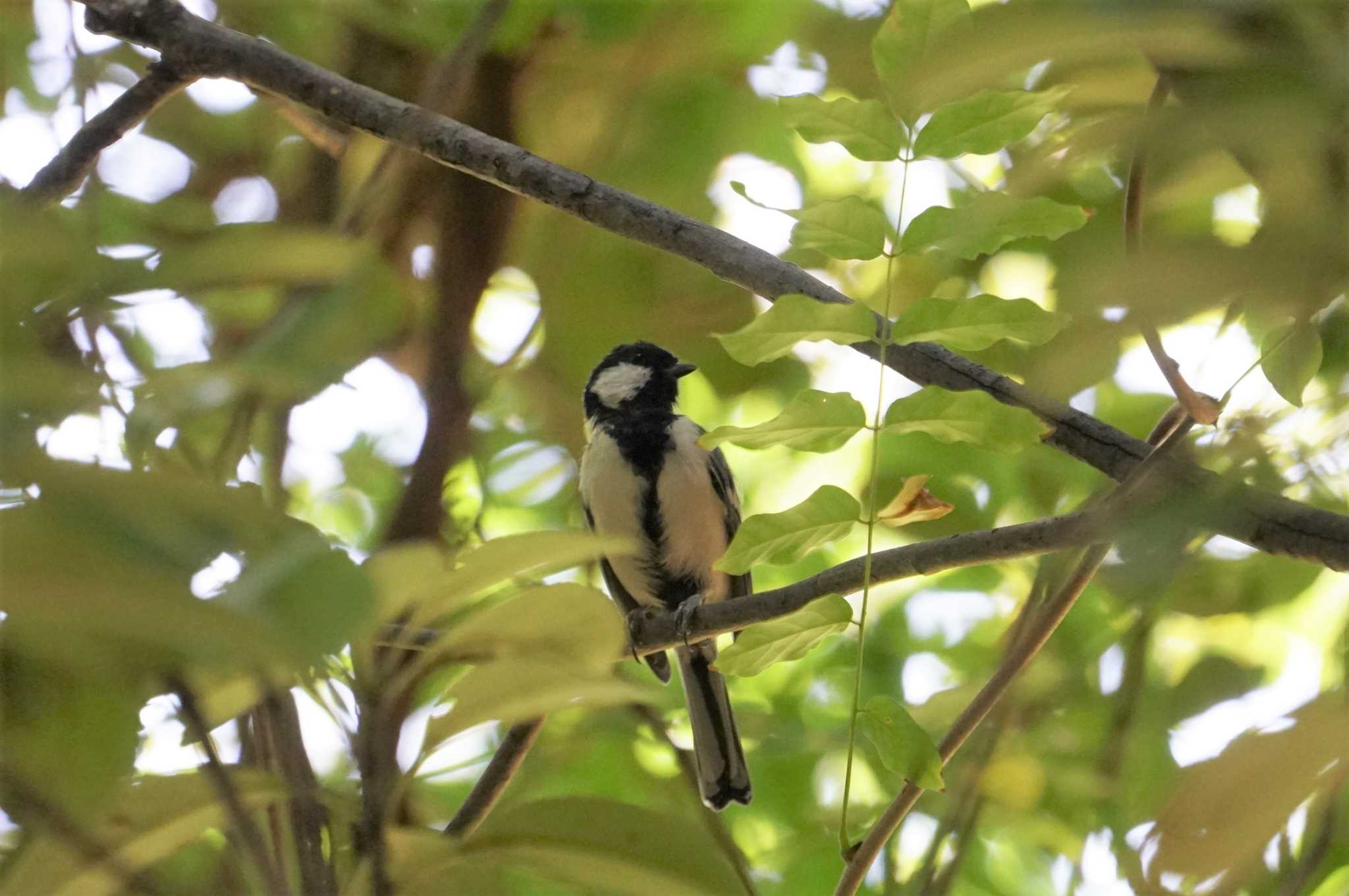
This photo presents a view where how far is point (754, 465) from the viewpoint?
4.43 m

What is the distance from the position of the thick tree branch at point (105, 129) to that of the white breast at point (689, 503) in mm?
2590

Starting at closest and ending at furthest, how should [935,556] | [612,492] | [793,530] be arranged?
[793,530] → [935,556] → [612,492]

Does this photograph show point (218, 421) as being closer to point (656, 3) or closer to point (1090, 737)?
point (656, 3)

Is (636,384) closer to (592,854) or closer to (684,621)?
(684,621)

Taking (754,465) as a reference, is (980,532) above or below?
below

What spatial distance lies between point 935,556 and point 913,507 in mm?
162

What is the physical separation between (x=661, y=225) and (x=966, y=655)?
6.12 ft

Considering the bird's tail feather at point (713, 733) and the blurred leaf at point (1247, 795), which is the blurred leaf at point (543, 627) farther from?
the bird's tail feather at point (713, 733)

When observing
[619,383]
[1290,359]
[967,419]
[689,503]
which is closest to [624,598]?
[689,503]

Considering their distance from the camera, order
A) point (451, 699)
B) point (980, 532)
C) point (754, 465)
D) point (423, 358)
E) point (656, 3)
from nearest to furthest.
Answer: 1. point (451, 699)
2. point (980, 532)
3. point (423, 358)
4. point (656, 3)
5. point (754, 465)

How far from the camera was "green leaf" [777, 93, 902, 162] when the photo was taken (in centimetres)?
149

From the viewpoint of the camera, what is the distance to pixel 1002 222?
4.19 ft

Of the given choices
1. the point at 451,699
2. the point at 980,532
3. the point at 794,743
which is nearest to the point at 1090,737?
the point at 794,743

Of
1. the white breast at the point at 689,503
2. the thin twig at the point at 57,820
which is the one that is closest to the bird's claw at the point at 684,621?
the white breast at the point at 689,503
